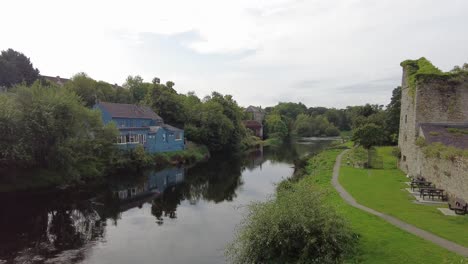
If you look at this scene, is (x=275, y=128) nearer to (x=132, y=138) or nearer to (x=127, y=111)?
(x=127, y=111)

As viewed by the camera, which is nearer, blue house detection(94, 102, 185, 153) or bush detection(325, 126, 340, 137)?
blue house detection(94, 102, 185, 153)

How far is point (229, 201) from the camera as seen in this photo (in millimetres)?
24141

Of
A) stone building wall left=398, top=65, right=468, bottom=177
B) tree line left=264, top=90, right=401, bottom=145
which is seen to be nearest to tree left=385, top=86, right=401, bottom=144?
tree line left=264, top=90, right=401, bottom=145

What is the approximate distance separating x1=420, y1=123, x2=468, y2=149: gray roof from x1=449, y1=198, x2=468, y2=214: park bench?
13.6 feet

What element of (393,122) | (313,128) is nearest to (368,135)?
(393,122)

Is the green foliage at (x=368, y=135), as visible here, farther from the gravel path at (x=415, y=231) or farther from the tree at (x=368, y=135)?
the gravel path at (x=415, y=231)

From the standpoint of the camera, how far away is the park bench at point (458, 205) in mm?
14383

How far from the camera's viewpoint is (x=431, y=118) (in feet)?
81.3

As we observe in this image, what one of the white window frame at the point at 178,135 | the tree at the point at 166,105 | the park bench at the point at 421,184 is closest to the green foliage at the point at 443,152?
the park bench at the point at 421,184

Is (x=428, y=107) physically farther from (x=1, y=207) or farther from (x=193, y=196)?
(x=1, y=207)

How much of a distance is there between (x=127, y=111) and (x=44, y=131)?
20.1 meters

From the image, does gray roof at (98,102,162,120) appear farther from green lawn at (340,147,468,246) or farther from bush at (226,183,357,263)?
bush at (226,183,357,263)

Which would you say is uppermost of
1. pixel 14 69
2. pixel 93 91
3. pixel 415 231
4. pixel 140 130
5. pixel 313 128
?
pixel 14 69

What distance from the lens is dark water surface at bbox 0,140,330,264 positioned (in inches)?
573
